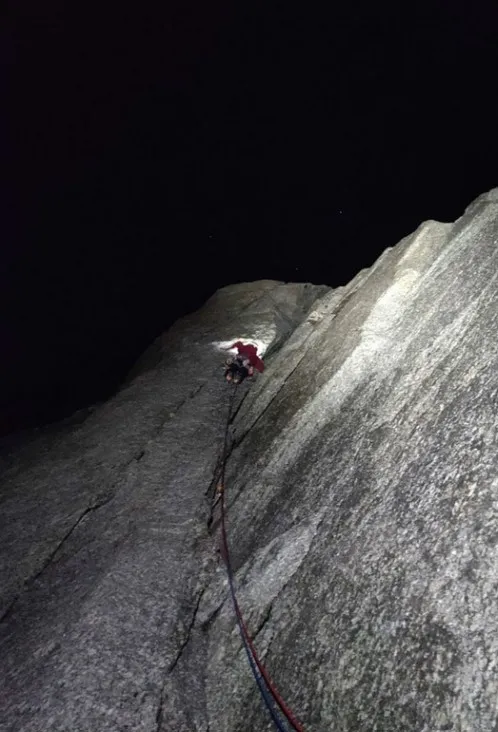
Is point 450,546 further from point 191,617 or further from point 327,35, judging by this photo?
point 327,35

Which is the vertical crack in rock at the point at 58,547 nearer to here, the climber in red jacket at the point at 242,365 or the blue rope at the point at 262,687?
the blue rope at the point at 262,687

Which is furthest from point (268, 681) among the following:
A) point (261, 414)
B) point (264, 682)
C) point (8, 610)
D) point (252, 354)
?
point (252, 354)

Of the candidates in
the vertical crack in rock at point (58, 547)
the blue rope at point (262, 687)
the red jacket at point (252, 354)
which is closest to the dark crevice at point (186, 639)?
the blue rope at point (262, 687)

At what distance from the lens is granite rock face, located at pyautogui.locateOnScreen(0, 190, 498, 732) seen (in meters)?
4.19

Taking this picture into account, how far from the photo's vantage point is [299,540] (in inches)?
229

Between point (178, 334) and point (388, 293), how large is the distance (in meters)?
5.89

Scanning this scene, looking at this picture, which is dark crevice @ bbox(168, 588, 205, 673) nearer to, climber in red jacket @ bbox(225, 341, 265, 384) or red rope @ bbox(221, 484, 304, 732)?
red rope @ bbox(221, 484, 304, 732)

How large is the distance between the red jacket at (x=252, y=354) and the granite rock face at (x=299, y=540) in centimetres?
58

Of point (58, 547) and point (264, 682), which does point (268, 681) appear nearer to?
point (264, 682)

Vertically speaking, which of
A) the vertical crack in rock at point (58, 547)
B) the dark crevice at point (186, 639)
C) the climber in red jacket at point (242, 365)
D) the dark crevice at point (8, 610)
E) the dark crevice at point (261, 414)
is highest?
the dark crevice at point (8, 610)

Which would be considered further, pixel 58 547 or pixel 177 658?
pixel 58 547

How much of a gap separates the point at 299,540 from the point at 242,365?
4973 millimetres

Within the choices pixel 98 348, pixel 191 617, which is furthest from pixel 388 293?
pixel 98 348

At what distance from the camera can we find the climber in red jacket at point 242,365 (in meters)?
10.3
